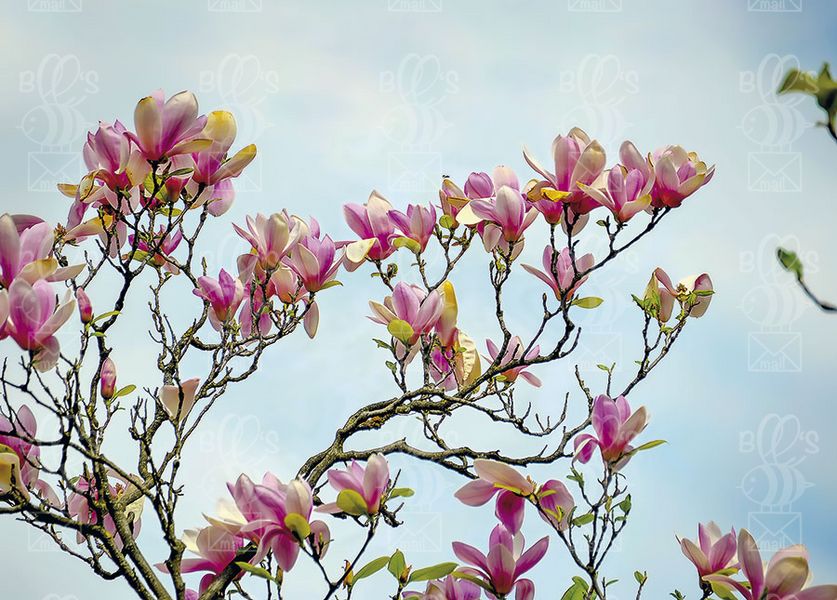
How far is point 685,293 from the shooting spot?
243cm

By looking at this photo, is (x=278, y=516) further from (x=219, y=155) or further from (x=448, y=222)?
(x=448, y=222)

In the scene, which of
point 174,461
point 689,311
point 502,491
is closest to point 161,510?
point 174,461

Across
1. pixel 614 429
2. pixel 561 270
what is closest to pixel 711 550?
pixel 614 429

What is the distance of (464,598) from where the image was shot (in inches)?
81.4

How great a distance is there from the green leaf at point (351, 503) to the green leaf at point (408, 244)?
83 cm

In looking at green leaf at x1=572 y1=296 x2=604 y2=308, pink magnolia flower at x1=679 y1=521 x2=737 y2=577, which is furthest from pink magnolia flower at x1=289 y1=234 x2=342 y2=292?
pink magnolia flower at x1=679 y1=521 x2=737 y2=577

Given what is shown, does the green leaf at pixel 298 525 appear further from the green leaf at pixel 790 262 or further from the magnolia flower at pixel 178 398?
the green leaf at pixel 790 262

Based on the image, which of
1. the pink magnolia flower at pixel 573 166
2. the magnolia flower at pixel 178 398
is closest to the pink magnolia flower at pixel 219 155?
the magnolia flower at pixel 178 398

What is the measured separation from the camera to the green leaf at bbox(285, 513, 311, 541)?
1.73 metres

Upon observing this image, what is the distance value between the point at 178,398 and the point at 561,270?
0.98m

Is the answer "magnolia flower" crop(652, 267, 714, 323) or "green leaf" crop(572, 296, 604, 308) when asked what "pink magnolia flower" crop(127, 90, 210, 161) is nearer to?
"green leaf" crop(572, 296, 604, 308)

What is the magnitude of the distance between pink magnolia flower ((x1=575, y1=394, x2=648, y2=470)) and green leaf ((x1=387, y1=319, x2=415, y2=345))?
0.47 m

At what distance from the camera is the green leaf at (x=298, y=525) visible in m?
1.73

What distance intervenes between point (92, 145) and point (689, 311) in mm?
1558
